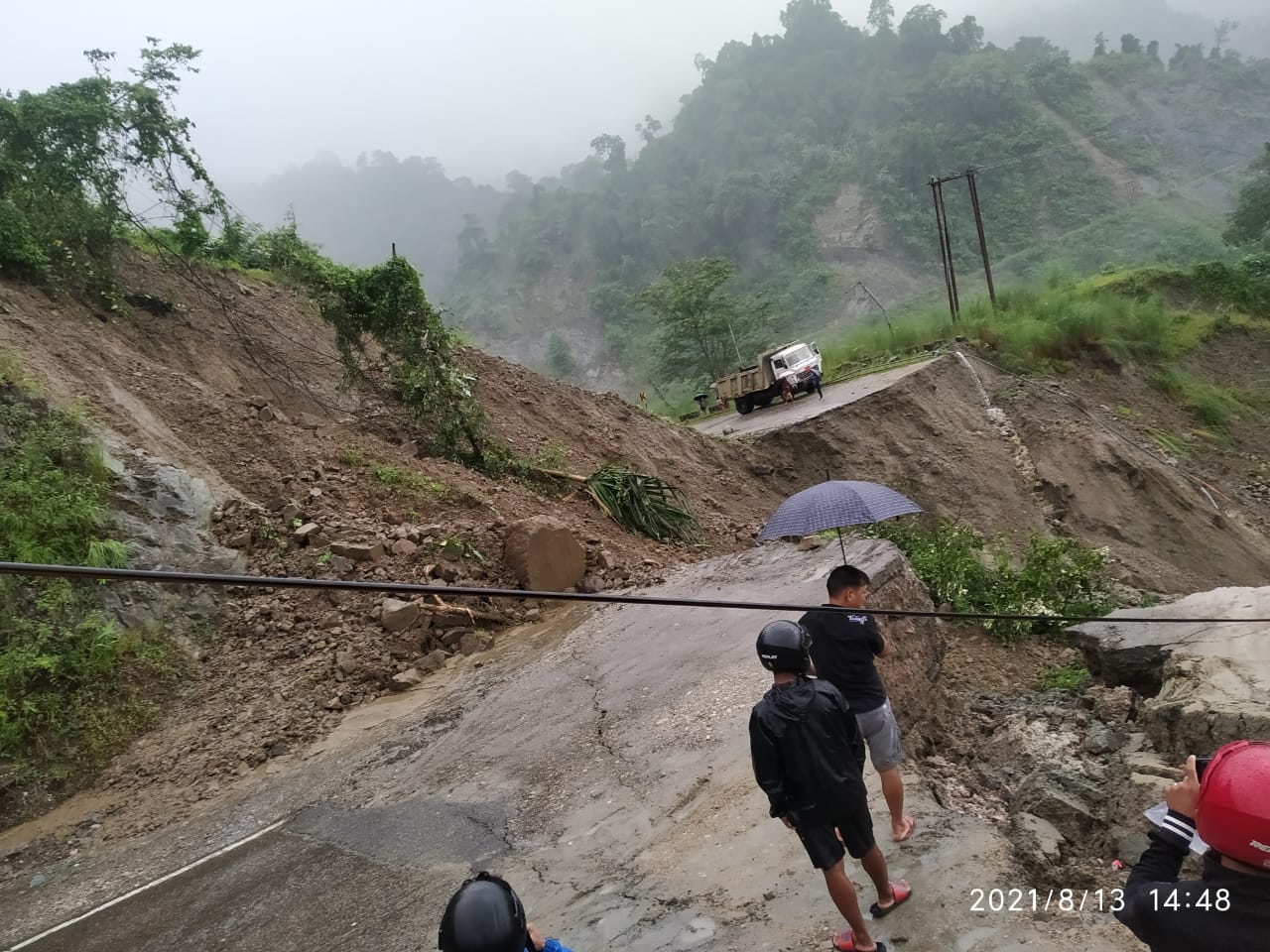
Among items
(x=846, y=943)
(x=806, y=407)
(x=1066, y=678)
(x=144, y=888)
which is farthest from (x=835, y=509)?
(x=806, y=407)

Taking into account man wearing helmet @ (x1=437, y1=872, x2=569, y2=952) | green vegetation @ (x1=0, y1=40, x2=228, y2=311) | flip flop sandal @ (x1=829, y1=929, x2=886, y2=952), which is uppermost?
green vegetation @ (x1=0, y1=40, x2=228, y2=311)

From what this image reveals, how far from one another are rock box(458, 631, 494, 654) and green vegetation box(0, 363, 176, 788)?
2790 millimetres

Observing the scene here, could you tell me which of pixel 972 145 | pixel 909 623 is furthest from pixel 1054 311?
pixel 972 145

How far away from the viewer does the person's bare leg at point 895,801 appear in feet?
12.4

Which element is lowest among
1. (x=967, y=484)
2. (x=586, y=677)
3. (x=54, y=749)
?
(x=967, y=484)

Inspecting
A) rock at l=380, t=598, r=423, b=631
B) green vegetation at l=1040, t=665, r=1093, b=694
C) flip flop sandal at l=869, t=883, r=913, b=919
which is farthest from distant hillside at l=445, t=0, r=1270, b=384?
flip flop sandal at l=869, t=883, r=913, b=919

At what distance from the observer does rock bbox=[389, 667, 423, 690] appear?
7836 millimetres

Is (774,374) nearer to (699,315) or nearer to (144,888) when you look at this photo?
(699,315)

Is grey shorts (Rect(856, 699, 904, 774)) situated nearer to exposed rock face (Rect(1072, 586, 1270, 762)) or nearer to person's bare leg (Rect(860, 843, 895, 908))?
person's bare leg (Rect(860, 843, 895, 908))

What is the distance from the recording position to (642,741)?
568cm

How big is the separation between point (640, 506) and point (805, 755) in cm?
1028

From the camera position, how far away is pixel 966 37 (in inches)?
3656

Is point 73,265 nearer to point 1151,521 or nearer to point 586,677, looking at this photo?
point 586,677

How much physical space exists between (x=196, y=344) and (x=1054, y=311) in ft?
74.8
